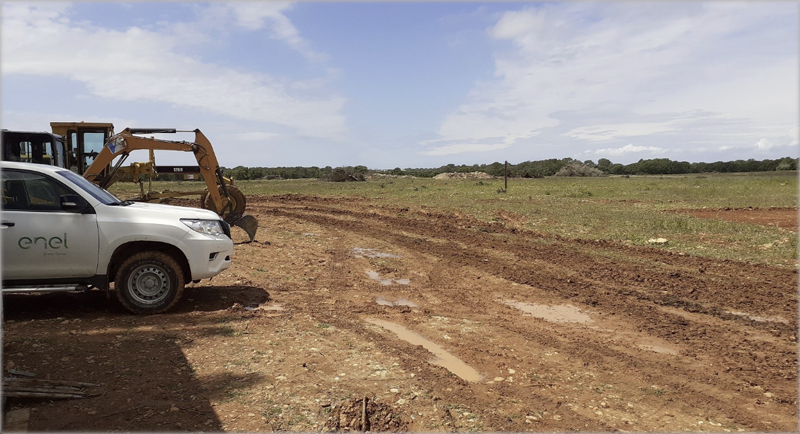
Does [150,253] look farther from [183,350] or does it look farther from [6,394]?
[6,394]

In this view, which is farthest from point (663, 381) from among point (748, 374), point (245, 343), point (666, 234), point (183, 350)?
point (666, 234)

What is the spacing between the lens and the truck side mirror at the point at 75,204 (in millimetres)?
6621

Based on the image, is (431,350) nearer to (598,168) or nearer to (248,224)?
(248,224)

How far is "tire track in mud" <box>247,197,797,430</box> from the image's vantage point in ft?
18.7

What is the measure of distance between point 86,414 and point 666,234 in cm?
1403

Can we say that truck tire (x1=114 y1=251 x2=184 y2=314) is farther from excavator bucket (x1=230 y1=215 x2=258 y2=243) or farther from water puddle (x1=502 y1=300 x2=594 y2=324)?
excavator bucket (x1=230 y1=215 x2=258 y2=243)

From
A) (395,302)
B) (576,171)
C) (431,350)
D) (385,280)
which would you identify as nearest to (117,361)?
Result: (431,350)

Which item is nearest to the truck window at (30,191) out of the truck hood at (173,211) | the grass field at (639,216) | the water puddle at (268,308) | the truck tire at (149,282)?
the truck hood at (173,211)

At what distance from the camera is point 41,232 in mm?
6656

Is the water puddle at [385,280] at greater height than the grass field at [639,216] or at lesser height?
lesser

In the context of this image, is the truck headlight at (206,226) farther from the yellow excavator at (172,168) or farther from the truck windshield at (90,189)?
the yellow excavator at (172,168)

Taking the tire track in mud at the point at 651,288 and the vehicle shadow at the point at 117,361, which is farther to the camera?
the tire track in mud at the point at 651,288

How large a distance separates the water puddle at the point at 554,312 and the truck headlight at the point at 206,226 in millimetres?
4350

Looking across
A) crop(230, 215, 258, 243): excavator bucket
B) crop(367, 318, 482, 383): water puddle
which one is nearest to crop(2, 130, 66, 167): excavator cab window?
crop(230, 215, 258, 243): excavator bucket
